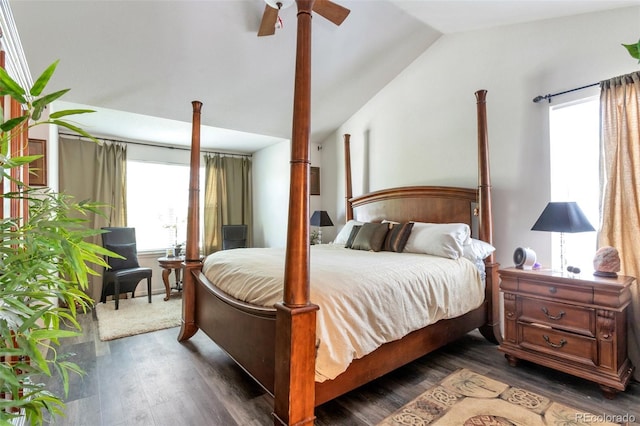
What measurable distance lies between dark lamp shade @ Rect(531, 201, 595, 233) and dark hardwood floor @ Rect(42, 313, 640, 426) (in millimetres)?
1061

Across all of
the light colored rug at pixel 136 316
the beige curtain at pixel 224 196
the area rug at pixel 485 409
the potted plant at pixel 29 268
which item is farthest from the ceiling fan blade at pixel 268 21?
the beige curtain at pixel 224 196

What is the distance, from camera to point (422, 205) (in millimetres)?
3484

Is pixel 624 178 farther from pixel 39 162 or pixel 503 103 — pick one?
pixel 39 162

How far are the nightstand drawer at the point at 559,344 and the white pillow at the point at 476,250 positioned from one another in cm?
61

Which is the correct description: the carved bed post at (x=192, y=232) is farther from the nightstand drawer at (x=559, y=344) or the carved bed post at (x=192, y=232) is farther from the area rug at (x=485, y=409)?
the nightstand drawer at (x=559, y=344)

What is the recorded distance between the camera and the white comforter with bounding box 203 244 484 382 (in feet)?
5.49

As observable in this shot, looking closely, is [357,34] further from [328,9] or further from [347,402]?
[347,402]

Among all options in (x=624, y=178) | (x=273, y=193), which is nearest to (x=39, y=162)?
(x=273, y=193)

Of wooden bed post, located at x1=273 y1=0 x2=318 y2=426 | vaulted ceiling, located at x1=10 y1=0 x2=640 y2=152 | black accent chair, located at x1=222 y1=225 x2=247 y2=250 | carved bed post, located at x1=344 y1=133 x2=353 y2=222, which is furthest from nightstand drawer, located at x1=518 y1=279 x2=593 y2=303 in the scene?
black accent chair, located at x1=222 y1=225 x2=247 y2=250

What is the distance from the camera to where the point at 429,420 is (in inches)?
70.1

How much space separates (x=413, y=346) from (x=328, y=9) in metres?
2.51

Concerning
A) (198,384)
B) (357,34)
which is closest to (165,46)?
(357,34)

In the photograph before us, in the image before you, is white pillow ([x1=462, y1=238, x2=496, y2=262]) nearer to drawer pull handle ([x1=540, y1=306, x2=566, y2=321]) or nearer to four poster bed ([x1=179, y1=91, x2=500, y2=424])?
four poster bed ([x1=179, y1=91, x2=500, y2=424])

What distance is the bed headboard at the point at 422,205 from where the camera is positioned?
3137 millimetres
